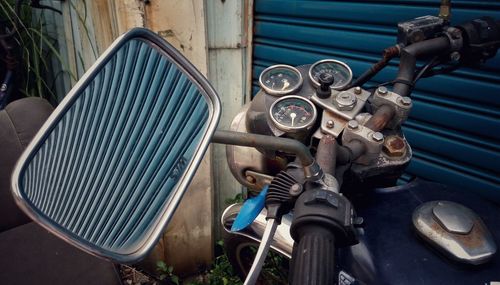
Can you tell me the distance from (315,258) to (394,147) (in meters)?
0.66

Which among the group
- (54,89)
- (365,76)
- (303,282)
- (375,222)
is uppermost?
(365,76)

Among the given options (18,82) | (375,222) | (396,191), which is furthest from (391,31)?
(18,82)

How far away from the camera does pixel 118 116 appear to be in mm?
1061

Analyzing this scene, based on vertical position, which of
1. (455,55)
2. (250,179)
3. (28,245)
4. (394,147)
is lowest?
(28,245)

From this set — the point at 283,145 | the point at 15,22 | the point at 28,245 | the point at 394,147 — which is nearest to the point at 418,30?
the point at 394,147

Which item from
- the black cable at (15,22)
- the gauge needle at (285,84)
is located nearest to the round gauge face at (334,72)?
the gauge needle at (285,84)

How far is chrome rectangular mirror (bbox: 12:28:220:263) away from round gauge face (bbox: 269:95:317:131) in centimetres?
26

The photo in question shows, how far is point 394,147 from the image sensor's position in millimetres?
1269

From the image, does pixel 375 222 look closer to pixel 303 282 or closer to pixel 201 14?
pixel 303 282

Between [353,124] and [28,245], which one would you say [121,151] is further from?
[28,245]

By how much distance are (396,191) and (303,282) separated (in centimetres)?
94

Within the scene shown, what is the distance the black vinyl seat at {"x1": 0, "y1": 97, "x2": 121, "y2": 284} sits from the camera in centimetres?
194

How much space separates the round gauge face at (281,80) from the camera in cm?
150

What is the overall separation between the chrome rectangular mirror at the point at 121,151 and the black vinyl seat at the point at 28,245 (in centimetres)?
110
